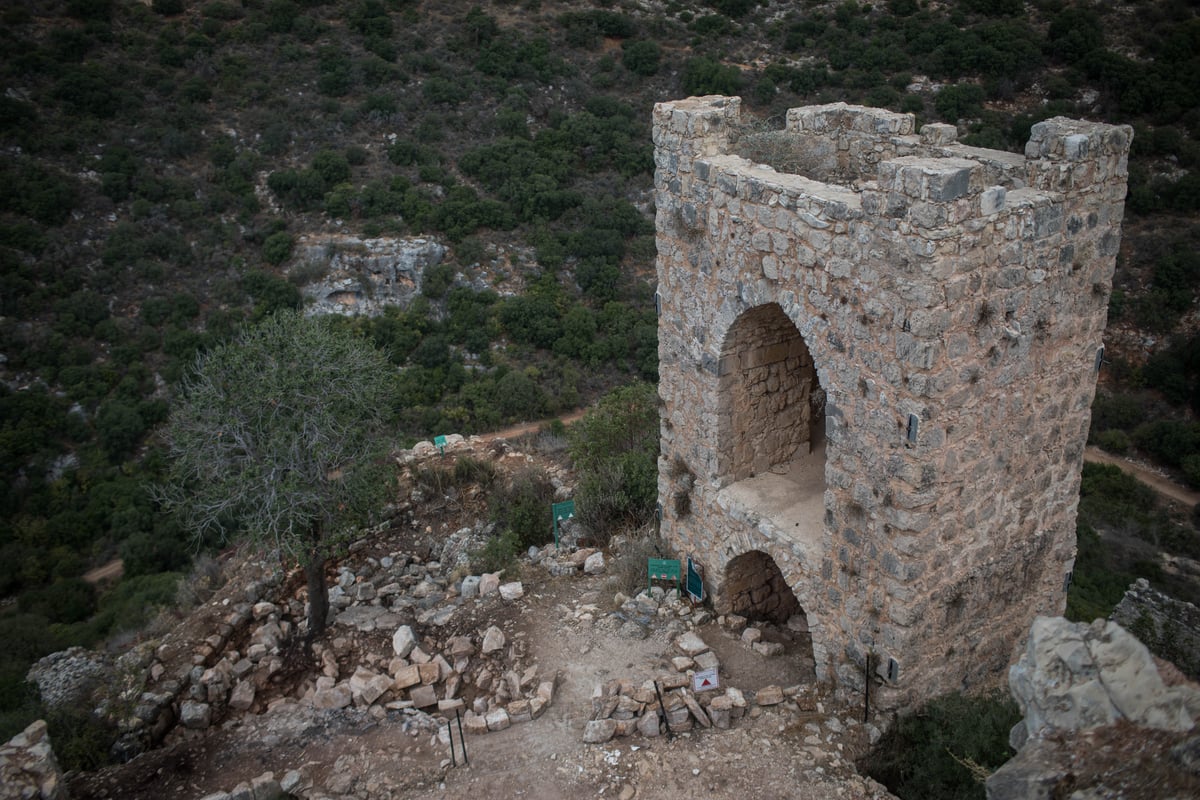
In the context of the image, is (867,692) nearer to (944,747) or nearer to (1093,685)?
(944,747)

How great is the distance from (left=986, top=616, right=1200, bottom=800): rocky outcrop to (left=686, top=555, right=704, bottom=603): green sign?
16.1ft

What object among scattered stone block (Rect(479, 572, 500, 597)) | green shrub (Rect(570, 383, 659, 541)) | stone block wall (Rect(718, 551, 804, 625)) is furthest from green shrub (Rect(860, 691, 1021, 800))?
green shrub (Rect(570, 383, 659, 541))

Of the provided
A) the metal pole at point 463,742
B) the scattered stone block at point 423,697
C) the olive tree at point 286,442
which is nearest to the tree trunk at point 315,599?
the olive tree at point 286,442

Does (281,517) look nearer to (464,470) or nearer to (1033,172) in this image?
(464,470)

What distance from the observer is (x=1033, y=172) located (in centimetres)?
693

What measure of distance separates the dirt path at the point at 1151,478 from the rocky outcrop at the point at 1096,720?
17.9m

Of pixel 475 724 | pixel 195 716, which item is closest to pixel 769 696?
pixel 475 724

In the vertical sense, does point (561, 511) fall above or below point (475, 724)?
above

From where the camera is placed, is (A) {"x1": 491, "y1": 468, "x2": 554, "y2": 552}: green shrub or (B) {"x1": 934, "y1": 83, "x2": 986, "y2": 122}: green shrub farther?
(B) {"x1": 934, "y1": 83, "x2": 986, "y2": 122}: green shrub

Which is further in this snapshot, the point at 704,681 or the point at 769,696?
the point at 704,681

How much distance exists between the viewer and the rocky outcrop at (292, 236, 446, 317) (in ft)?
81.1

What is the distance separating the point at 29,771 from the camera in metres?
7.03

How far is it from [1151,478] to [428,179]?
66.8 feet

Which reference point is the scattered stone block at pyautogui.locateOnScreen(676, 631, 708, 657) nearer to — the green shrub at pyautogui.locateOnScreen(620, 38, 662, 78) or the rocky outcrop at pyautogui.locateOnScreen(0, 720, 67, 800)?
the rocky outcrop at pyautogui.locateOnScreen(0, 720, 67, 800)
